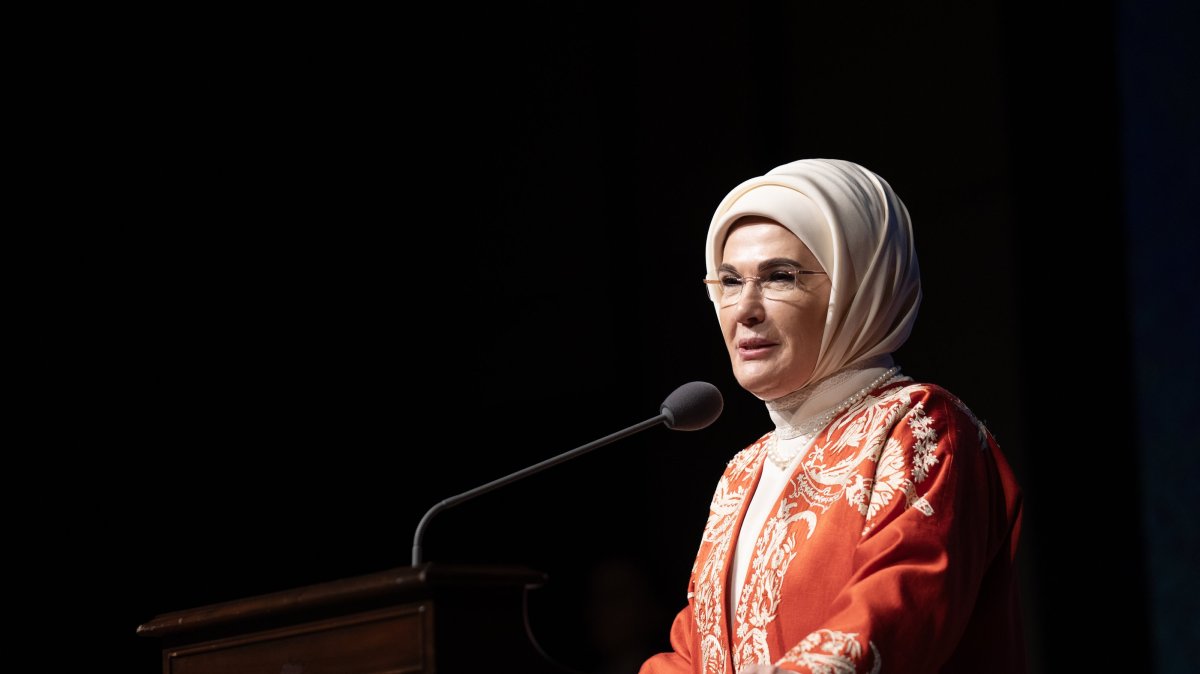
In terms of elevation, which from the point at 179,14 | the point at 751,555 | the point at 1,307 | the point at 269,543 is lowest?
the point at 269,543

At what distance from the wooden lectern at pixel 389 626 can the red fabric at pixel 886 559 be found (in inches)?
12.6

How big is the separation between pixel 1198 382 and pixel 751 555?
185 cm

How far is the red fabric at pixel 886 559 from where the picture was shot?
1674 millimetres

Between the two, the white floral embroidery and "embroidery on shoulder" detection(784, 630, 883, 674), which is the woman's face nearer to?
the white floral embroidery

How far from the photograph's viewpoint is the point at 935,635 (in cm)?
170

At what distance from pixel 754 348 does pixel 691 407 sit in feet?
0.41

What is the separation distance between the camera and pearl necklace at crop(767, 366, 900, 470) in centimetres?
202

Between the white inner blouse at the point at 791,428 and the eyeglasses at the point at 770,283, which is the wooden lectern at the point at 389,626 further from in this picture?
the eyeglasses at the point at 770,283

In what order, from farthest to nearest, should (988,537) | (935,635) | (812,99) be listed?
(812,99) < (988,537) < (935,635)

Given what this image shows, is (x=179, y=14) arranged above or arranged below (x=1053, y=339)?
above

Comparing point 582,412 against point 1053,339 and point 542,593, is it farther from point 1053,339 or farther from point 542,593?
point 1053,339

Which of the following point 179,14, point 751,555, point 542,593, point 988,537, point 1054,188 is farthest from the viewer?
point 542,593

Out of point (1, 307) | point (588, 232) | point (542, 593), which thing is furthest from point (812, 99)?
point (1, 307)

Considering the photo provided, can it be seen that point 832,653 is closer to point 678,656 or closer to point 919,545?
point 919,545
